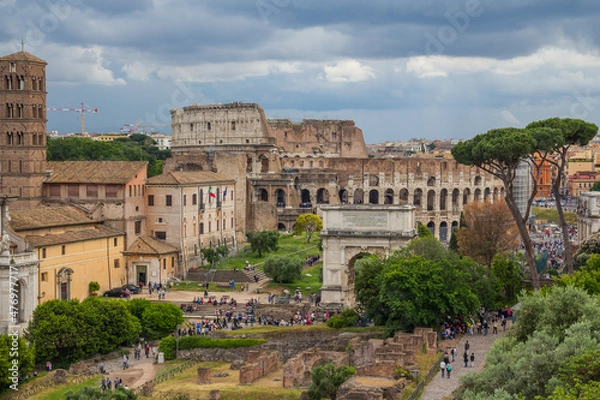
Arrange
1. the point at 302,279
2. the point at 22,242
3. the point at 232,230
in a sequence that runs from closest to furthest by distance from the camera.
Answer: the point at 22,242, the point at 302,279, the point at 232,230

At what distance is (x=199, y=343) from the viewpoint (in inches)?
1746

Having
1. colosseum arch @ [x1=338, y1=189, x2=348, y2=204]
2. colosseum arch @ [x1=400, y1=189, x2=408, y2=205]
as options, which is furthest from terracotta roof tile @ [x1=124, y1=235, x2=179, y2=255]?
colosseum arch @ [x1=400, y1=189, x2=408, y2=205]

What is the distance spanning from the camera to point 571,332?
27.3m

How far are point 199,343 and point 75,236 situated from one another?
13116mm

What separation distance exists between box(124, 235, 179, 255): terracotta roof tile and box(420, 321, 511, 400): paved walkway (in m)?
22.9

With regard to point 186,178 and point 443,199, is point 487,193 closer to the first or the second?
point 443,199

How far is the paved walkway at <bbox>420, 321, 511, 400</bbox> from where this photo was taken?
32.9 m

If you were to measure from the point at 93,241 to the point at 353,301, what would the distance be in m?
15.1

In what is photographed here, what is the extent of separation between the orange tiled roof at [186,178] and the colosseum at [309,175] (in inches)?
601

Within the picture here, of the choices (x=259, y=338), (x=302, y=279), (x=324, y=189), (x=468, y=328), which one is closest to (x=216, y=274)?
(x=302, y=279)

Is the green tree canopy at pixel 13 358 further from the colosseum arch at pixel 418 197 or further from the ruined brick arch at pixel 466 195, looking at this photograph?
the ruined brick arch at pixel 466 195

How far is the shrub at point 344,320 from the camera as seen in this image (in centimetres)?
4500

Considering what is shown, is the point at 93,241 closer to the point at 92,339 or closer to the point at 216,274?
the point at 216,274

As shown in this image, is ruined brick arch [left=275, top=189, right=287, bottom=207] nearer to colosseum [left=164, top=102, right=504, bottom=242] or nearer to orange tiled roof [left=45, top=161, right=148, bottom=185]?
colosseum [left=164, top=102, right=504, bottom=242]
